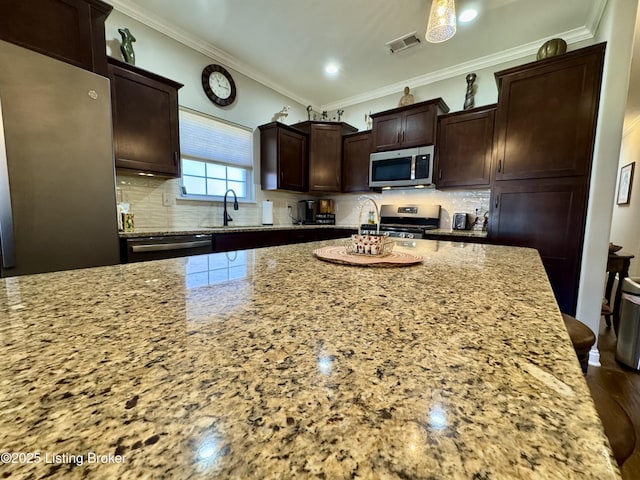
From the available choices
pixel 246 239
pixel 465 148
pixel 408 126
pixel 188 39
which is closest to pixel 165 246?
pixel 246 239

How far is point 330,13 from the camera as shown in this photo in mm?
2381

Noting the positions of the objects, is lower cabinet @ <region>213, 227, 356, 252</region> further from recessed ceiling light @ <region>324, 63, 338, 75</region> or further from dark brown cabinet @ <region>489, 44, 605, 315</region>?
recessed ceiling light @ <region>324, 63, 338, 75</region>

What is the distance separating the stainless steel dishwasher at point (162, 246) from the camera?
193 cm

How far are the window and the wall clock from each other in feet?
0.81

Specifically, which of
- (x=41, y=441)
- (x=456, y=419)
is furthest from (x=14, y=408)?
(x=456, y=419)

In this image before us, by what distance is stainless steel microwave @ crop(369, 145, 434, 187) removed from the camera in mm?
3104

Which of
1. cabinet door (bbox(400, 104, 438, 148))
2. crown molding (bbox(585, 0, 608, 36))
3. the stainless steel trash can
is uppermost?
crown molding (bbox(585, 0, 608, 36))

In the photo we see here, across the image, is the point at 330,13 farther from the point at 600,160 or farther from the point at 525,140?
the point at 600,160

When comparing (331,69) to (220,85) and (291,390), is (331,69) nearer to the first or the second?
(220,85)

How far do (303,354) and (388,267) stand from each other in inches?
25.2

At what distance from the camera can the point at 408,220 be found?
11.7 ft

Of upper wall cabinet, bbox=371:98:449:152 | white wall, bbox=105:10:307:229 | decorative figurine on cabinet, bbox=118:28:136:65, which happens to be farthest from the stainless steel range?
decorative figurine on cabinet, bbox=118:28:136:65

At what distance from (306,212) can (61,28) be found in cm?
301

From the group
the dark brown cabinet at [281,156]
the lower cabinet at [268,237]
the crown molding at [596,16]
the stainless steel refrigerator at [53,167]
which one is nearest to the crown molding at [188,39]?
the dark brown cabinet at [281,156]
